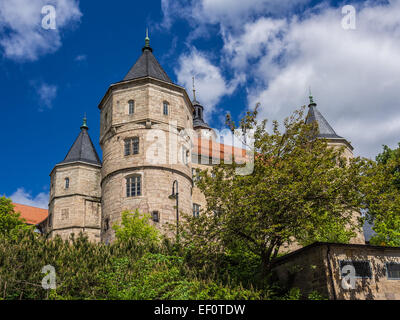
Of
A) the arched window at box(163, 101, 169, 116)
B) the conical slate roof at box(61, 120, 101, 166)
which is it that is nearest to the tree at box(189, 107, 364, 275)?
the arched window at box(163, 101, 169, 116)

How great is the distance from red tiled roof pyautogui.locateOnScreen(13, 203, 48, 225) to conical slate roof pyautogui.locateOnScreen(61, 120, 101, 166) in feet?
65.0

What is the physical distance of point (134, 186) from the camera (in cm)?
2723

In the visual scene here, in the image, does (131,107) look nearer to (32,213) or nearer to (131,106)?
(131,106)

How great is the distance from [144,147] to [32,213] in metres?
38.2

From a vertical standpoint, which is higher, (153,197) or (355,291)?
(153,197)

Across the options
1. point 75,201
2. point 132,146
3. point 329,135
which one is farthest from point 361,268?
point 75,201

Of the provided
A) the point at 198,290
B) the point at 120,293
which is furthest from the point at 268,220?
the point at 120,293

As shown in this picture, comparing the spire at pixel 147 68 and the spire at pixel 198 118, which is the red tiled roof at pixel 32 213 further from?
the spire at pixel 147 68

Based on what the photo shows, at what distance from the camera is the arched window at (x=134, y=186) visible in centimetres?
2697

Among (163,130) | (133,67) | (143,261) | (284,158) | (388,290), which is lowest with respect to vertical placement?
(388,290)

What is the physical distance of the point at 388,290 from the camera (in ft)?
52.6

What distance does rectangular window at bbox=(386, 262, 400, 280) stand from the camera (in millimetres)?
16406
